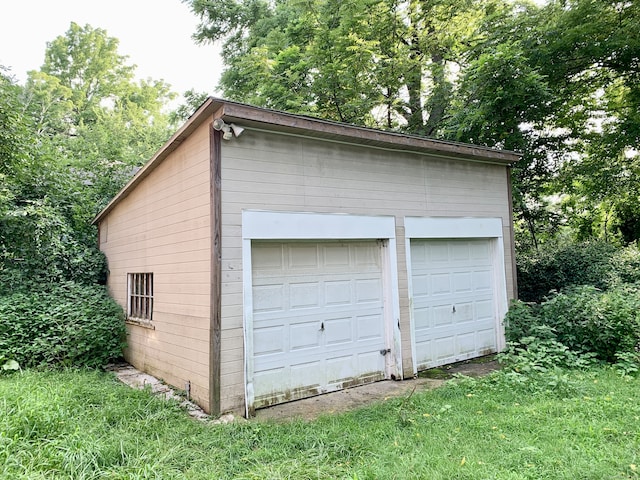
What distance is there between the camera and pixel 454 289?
6676 mm

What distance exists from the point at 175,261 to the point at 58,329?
2347 mm

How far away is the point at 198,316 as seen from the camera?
4695 mm

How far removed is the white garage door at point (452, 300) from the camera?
20.4 feet

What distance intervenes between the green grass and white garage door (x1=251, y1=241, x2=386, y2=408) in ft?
2.95

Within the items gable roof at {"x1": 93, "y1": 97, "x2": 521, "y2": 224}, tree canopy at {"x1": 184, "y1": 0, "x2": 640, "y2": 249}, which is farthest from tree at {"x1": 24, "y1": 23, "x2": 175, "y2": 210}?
gable roof at {"x1": 93, "y1": 97, "x2": 521, "y2": 224}

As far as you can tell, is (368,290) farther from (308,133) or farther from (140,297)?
(140,297)

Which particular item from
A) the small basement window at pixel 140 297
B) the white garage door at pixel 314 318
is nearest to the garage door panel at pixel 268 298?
the white garage door at pixel 314 318

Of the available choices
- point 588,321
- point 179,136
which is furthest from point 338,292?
point 588,321

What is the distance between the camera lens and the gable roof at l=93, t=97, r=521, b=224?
4398mm

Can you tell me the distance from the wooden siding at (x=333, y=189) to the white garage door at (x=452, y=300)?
39 centimetres

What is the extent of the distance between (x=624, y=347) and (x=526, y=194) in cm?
686

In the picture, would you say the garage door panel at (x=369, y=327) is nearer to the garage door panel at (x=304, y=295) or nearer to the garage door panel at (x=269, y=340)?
the garage door panel at (x=304, y=295)

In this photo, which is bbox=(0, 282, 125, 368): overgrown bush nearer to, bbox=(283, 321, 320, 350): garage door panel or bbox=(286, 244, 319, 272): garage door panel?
bbox=(283, 321, 320, 350): garage door panel

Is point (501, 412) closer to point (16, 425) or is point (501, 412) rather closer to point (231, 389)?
point (231, 389)
